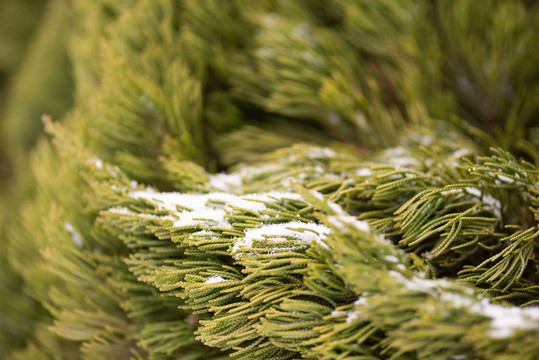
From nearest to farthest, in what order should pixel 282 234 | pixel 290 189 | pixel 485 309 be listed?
pixel 485 309 < pixel 282 234 < pixel 290 189

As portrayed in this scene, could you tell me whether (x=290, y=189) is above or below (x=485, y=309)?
above

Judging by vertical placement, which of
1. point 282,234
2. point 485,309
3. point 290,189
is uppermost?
point 290,189

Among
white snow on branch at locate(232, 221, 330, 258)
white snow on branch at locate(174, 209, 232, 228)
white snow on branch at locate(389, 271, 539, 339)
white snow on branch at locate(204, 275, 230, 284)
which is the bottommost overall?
white snow on branch at locate(389, 271, 539, 339)

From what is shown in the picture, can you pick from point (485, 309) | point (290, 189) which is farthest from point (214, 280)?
point (485, 309)

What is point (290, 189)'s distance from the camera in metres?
0.66

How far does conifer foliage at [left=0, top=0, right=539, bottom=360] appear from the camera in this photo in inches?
18.8

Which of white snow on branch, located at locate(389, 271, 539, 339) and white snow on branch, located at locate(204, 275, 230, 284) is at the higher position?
white snow on branch, located at locate(204, 275, 230, 284)

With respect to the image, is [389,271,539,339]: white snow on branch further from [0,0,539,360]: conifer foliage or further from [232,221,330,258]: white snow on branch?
[232,221,330,258]: white snow on branch

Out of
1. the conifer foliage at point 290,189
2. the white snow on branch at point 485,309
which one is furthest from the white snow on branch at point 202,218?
the white snow on branch at point 485,309

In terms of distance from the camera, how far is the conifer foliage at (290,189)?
48 cm

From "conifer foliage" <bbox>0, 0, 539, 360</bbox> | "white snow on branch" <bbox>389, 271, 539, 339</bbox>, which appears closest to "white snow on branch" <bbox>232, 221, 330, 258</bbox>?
"conifer foliage" <bbox>0, 0, 539, 360</bbox>

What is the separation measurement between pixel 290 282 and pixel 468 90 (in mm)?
703

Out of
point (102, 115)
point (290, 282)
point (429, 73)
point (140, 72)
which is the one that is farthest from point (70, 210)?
point (429, 73)

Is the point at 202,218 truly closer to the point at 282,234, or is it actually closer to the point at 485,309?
the point at 282,234
